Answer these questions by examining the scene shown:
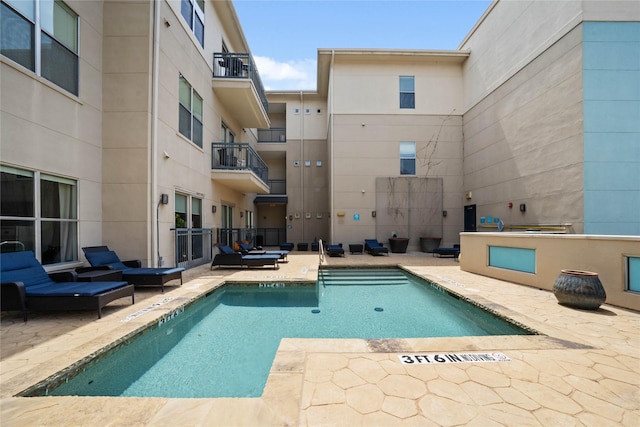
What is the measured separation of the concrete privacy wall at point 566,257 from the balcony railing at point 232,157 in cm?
856

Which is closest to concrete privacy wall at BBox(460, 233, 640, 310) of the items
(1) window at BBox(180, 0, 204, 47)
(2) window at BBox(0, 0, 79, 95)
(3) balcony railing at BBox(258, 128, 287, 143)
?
(2) window at BBox(0, 0, 79, 95)

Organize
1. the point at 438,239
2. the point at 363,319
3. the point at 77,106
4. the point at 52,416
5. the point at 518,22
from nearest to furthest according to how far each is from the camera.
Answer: the point at 52,416 → the point at 363,319 → the point at 77,106 → the point at 518,22 → the point at 438,239

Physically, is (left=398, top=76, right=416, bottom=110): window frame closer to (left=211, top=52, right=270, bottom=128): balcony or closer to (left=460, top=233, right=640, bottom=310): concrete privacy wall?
(left=211, top=52, right=270, bottom=128): balcony

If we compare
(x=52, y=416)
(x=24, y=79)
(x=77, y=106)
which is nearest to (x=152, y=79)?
(x=77, y=106)

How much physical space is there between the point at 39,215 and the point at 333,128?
37.1 feet

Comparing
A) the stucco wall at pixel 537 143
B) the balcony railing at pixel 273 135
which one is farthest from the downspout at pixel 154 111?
the stucco wall at pixel 537 143


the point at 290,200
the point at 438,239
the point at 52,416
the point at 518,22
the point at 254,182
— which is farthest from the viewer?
the point at 290,200

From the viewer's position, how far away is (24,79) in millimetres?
4512

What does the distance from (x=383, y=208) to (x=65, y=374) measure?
40.6ft

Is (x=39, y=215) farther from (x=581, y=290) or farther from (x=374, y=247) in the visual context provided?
(x=374, y=247)

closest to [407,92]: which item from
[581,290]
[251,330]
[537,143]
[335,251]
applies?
[537,143]

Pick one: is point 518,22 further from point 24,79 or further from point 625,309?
point 24,79

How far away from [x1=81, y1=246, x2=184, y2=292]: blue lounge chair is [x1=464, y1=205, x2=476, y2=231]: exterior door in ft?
41.0

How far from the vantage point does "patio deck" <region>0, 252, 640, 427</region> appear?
1951 millimetres
